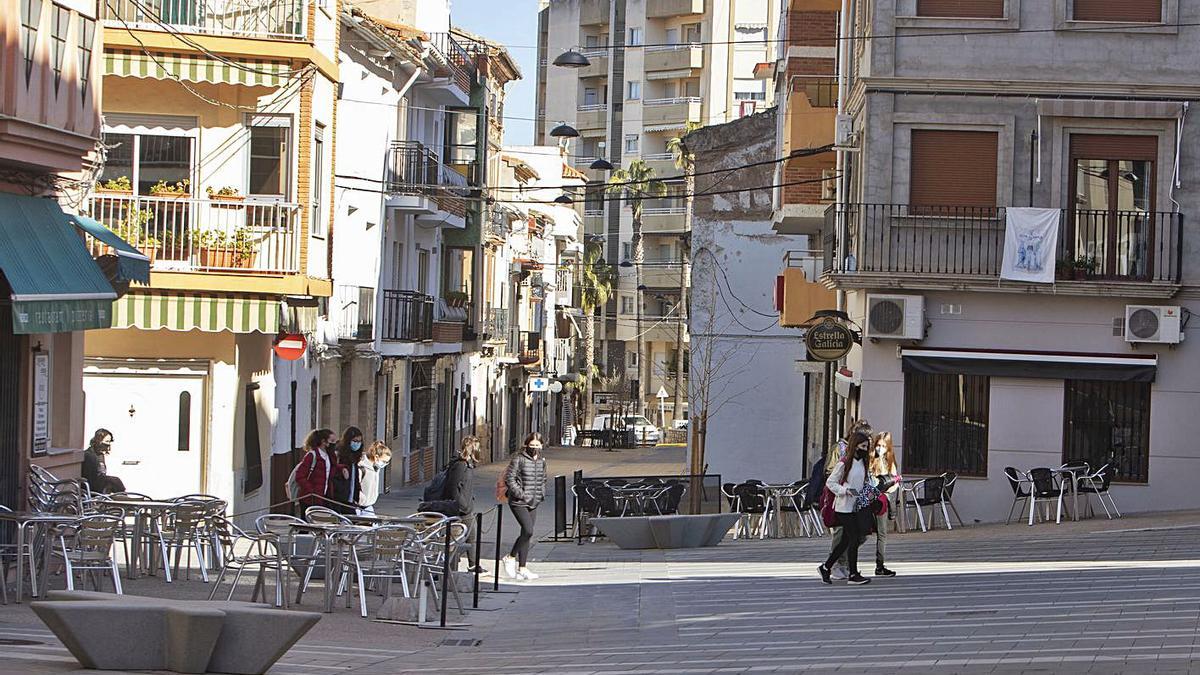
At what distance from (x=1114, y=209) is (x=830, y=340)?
477cm

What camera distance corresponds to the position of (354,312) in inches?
1425

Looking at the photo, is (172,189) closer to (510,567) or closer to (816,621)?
(510,567)

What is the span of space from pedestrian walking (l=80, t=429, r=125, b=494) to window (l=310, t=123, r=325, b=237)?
267 inches

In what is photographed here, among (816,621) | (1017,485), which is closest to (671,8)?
(1017,485)

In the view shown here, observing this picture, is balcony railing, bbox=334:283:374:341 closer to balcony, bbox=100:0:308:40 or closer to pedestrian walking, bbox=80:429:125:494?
balcony, bbox=100:0:308:40

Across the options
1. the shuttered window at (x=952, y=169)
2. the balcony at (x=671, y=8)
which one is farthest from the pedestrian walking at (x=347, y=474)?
the balcony at (x=671, y=8)

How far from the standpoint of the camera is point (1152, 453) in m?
26.7

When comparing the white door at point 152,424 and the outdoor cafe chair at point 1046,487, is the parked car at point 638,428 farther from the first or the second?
the outdoor cafe chair at point 1046,487

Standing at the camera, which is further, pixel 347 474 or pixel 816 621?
pixel 347 474

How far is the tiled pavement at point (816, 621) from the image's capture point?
12703 mm

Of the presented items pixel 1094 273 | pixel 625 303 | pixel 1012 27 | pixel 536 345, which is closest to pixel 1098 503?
pixel 1094 273

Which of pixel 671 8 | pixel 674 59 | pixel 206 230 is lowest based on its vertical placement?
pixel 206 230

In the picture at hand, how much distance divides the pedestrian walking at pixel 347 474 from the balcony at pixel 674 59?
254 feet

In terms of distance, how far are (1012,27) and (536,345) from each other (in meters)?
47.2
